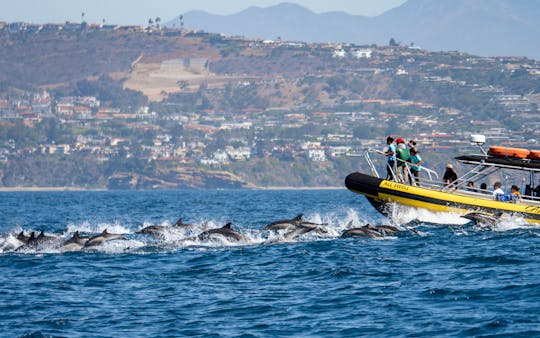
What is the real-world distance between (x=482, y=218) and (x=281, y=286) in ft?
39.9

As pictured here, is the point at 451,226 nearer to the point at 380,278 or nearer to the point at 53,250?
the point at 380,278

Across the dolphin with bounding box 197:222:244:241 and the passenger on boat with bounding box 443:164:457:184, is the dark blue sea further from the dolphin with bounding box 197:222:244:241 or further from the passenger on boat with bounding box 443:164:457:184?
the passenger on boat with bounding box 443:164:457:184

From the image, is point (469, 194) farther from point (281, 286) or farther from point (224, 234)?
point (281, 286)

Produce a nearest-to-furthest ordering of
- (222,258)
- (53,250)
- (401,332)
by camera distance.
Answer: (401,332) → (222,258) → (53,250)

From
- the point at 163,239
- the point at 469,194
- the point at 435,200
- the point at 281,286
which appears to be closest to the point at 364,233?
the point at 435,200

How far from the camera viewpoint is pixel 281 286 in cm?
2514

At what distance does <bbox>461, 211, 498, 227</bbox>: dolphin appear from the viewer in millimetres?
35000

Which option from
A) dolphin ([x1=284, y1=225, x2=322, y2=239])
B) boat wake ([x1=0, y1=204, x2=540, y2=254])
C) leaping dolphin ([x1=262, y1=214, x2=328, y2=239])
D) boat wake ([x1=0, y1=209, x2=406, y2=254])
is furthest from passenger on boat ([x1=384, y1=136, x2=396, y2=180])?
dolphin ([x1=284, y1=225, x2=322, y2=239])

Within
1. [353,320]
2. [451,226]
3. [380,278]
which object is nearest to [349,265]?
[380,278]

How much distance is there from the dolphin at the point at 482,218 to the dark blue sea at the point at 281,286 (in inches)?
9.1

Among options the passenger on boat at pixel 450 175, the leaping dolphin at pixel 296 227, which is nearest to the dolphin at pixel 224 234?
the leaping dolphin at pixel 296 227

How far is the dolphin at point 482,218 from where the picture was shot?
1378 inches

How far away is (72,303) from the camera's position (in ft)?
77.6

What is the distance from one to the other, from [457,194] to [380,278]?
1206 cm
